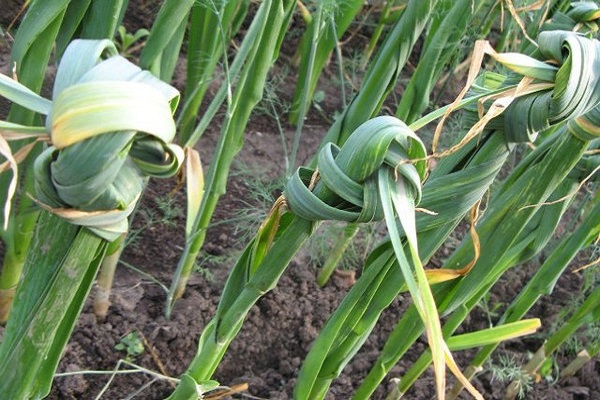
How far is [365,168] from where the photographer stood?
38 cm

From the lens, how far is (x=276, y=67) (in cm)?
171

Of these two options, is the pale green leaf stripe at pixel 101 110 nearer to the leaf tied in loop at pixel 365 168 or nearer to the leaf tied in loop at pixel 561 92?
the leaf tied in loop at pixel 365 168

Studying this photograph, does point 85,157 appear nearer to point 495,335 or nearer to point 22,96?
point 22,96

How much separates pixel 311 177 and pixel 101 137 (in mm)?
151

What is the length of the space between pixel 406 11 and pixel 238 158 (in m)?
0.61

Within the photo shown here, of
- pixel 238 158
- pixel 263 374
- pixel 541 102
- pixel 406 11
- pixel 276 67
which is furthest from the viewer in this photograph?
pixel 276 67

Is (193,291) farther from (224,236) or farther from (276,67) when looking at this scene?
(276,67)

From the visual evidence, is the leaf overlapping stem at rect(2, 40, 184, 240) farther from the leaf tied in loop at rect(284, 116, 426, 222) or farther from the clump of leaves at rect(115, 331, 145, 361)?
the clump of leaves at rect(115, 331, 145, 361)

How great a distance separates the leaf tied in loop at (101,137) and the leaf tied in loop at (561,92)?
22 centimetres

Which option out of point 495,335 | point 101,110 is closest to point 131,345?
point 495,335

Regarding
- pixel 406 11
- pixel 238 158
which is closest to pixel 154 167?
pixel 406 11

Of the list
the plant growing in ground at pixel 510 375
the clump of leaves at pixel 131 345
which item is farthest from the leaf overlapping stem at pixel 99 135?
the plant growing in ground at pixel 510 375

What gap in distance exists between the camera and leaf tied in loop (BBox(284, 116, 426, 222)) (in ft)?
1.24

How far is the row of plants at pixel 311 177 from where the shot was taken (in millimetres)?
327
